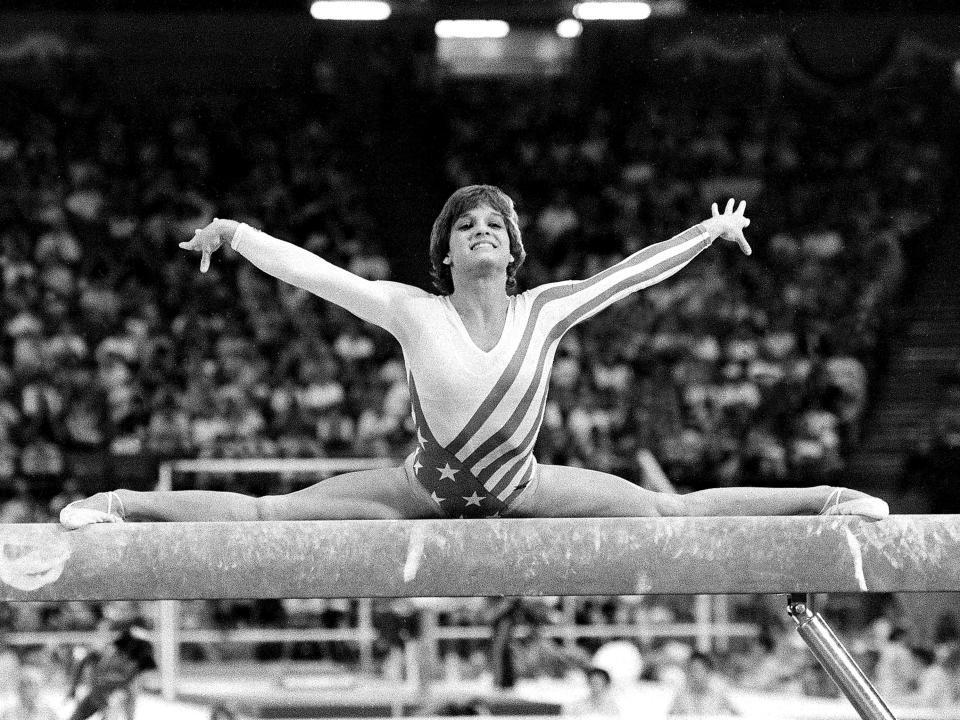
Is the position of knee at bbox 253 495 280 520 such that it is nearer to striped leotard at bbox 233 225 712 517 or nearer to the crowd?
striped leotard at bbox 233 225 712 517

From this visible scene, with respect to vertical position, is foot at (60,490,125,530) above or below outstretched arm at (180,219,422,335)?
below

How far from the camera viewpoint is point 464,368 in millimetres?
3375

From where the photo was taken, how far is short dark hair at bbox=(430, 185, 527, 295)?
11.8ft

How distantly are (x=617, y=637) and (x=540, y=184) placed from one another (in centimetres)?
515

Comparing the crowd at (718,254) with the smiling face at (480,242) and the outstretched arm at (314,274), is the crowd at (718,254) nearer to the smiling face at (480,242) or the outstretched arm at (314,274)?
the smiling face at (480,242)

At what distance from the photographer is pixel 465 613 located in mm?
9000

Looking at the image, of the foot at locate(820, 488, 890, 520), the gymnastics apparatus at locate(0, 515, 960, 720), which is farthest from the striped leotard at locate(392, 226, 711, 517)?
the foot at locate(820, 488, 890, 520)

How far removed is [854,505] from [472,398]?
102 cm

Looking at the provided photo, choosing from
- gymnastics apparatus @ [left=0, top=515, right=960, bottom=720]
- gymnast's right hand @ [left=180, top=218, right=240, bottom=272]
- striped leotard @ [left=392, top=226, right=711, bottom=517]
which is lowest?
gymnastics apparatus @ [left=0, top=515, right=960, bottom=720]

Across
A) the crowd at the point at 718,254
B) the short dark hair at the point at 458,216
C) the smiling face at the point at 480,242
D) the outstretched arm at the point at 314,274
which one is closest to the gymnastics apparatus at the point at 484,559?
the outstretched arm at the point at 314,274

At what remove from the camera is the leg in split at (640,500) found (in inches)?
136

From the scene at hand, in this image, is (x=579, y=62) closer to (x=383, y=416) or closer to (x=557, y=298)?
(x=383, y=416)

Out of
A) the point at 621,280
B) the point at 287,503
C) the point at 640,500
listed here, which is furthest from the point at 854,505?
the point at 287,503

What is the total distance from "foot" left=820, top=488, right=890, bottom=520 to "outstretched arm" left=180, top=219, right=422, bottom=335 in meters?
1.25
